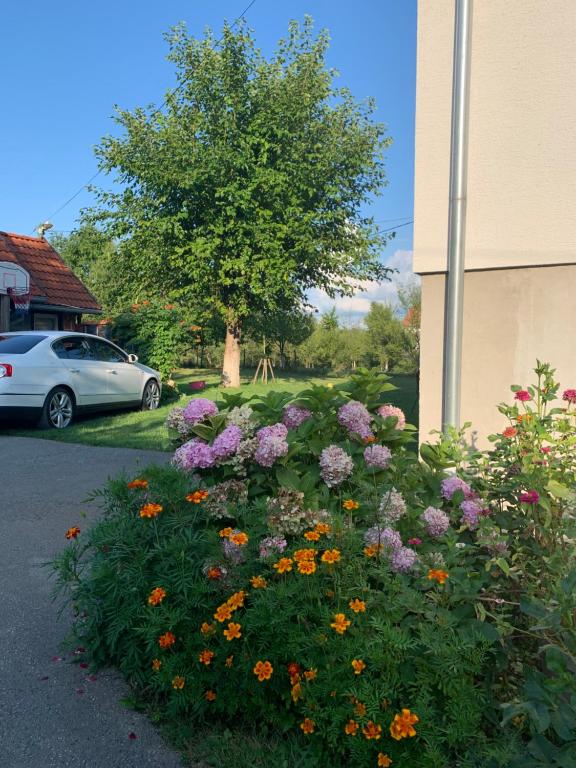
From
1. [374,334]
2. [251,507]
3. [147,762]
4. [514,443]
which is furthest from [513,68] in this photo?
[374,334]

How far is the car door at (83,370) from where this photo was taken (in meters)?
10.9

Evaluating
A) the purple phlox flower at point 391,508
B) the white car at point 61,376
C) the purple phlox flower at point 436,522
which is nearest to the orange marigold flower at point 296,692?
the purple phlox flower at point 391,508

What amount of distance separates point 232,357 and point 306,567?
76.5 ft

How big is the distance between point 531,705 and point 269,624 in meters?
0.92

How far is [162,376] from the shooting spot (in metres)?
16.5

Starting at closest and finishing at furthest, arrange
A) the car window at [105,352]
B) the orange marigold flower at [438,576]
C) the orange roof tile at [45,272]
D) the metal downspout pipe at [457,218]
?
the orange marigold flower at [438,576] < the metal downspout pipe at [457,218] < the car window at [105,352] < the orange roof tile at [45,272]

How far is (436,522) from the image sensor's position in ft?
8.64

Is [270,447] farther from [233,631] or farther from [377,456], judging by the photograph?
[233,631]

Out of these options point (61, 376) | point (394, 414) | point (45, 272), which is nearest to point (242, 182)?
point (45, 272)

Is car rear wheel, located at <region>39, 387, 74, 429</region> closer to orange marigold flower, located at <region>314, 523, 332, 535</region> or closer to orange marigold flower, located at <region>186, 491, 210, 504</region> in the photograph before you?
orange marigold flower, located at <region>186, 491, 210, 504</region>

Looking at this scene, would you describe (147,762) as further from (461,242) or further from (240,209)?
(240,209)

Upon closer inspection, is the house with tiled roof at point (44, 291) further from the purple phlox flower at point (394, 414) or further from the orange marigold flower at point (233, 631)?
the orange marigold flower at point (233, 631)

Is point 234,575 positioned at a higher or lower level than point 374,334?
lower

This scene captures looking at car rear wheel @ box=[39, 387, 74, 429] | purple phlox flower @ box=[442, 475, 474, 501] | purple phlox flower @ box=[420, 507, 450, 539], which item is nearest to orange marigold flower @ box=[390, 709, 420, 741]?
purple phlox flower @ box=[420, 507, 450, 539]
